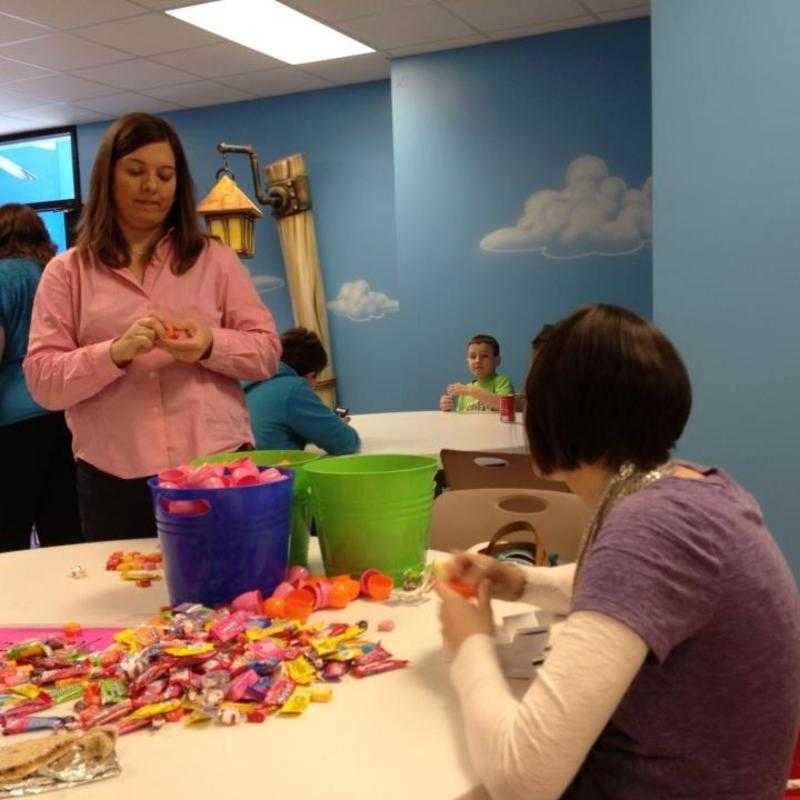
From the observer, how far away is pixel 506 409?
370cm

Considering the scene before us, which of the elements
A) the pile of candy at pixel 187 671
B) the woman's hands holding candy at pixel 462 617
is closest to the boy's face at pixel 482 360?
the pile of candy at pixel 187 671

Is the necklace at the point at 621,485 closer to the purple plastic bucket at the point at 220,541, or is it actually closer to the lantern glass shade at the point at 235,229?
the purple plastic bucket at the point at 220,541

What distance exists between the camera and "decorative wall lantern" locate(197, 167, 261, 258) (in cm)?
388

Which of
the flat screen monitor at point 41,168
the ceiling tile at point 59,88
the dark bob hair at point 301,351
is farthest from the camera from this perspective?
the flat screen monitor at point 41,168

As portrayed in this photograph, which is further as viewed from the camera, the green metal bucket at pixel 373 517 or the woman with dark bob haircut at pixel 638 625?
the green metal bucket at pixel 373 517

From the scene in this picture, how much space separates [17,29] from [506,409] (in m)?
2.87

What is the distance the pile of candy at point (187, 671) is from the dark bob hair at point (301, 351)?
2.12 metres

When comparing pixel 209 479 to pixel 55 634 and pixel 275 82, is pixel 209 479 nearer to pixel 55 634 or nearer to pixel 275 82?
pixel 55 634

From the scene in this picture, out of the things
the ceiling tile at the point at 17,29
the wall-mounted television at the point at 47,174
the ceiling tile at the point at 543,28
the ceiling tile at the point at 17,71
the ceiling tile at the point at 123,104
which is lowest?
the wall-mounted television at the point at 47,174

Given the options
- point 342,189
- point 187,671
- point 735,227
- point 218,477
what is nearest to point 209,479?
point 218,477

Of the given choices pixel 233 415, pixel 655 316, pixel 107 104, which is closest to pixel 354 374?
pixel 107 104

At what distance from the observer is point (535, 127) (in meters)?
4.70

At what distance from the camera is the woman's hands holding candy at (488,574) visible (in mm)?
1053

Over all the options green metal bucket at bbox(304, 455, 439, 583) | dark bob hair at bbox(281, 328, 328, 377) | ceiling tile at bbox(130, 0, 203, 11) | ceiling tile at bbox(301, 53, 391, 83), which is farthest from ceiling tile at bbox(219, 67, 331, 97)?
green metal bucket at bbox(304, 455, 439, 583)
